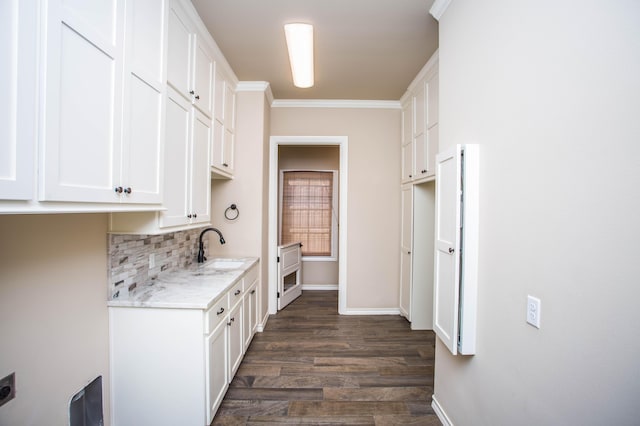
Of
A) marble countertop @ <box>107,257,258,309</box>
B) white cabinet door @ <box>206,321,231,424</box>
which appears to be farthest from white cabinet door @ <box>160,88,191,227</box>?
white cabinet door @ <box>206,321,231,424</box>

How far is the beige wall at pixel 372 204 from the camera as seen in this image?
370 centimetres

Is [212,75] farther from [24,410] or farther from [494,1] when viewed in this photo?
[24,410]

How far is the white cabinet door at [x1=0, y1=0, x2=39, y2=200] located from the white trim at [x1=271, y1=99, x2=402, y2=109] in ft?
9.74

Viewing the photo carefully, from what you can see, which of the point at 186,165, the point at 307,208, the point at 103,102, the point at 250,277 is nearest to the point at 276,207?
the point at 250,277

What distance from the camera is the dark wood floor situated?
6.22 feet

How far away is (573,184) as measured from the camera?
923 millimetres

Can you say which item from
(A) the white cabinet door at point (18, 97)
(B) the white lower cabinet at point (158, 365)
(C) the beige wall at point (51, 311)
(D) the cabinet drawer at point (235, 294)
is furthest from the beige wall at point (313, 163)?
(A) the white cabinet door at point (18, 97)

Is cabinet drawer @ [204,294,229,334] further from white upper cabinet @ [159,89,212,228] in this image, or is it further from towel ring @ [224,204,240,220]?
towel ring @ [224,204,240,220]

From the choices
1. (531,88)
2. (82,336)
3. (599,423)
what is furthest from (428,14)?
(82,336)

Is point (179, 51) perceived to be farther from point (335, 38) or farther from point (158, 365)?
point (158, 365)

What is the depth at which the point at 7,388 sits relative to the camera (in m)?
1.09

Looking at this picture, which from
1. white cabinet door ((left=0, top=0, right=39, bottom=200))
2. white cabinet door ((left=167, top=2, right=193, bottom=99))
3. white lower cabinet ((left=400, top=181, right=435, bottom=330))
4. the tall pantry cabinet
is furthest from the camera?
white lower cabinet ((left=400, top=181, right=435, bottom=330))

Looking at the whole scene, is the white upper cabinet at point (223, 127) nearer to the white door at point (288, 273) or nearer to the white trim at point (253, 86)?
the white trim at point (253, 86)

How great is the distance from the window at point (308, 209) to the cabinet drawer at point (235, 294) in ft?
8.84
